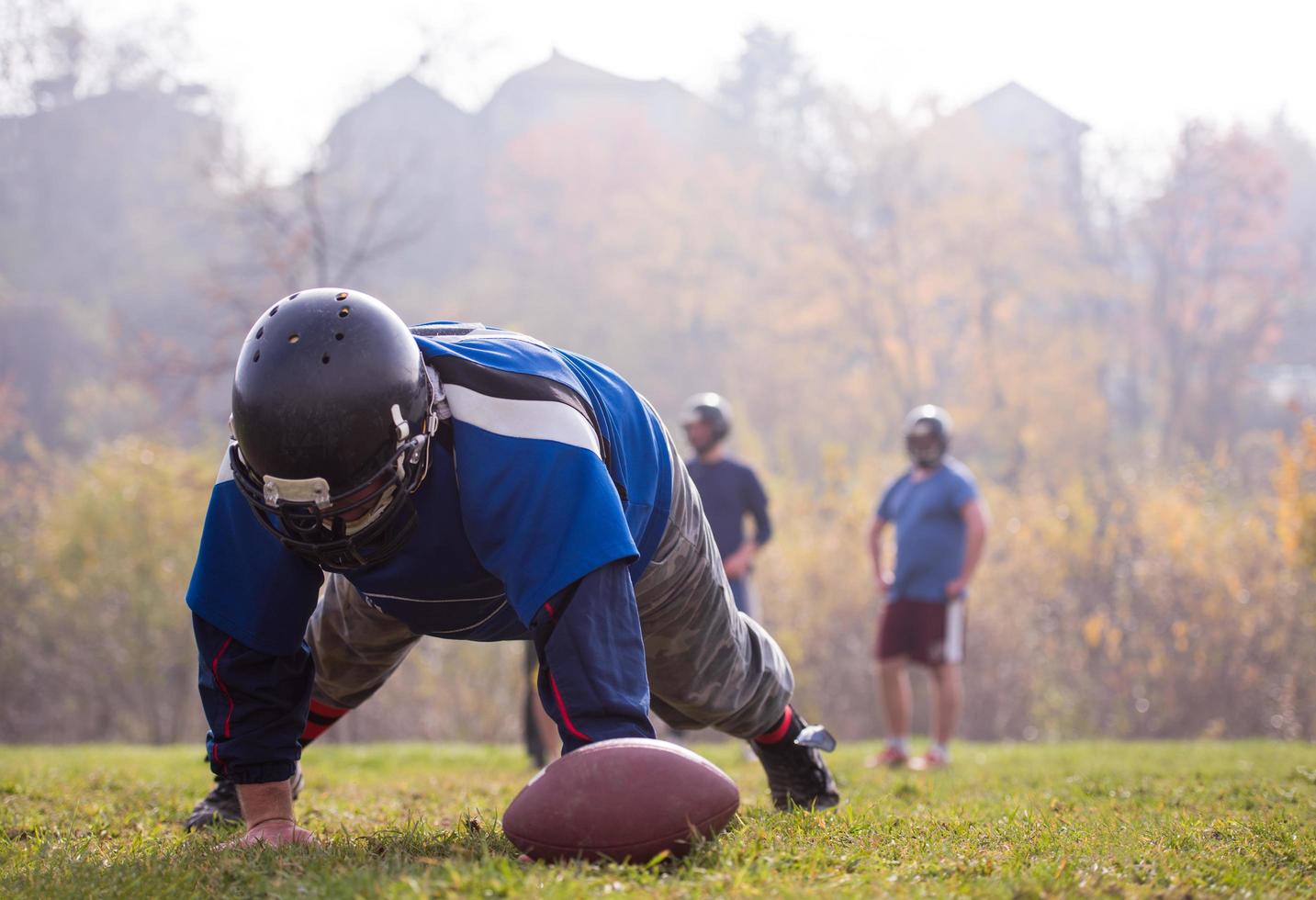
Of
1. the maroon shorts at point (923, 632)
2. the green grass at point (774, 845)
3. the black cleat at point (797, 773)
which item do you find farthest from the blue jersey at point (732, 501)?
the black cleat at point (797, 773)

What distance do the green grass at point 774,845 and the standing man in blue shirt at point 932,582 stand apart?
2.55 meters

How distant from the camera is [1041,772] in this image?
7250 mm

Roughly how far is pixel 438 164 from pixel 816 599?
140ft

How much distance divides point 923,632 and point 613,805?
21.6 feet

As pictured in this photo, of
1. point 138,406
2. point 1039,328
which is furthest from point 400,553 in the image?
point 138,406

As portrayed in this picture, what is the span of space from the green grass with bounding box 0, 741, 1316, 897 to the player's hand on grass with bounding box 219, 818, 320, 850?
101 mm

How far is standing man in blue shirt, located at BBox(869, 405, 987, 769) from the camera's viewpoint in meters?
9.03

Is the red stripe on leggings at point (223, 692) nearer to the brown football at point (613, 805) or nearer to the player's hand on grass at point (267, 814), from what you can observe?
the player's hand on grass at point (267, 814)

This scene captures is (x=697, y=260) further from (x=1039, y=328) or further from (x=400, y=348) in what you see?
(x=400, y=348)

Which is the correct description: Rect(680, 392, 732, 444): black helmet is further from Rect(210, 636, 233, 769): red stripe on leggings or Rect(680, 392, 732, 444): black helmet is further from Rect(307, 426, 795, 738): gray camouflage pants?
Rect(210, 636, 233, 769): red stripe on leggings

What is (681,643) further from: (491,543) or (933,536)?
(933,536)

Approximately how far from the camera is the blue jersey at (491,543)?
296 cm

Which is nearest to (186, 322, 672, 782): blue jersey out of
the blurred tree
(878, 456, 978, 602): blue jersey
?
(878, 456, 978, 602): blue jersey

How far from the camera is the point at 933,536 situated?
9.16m
